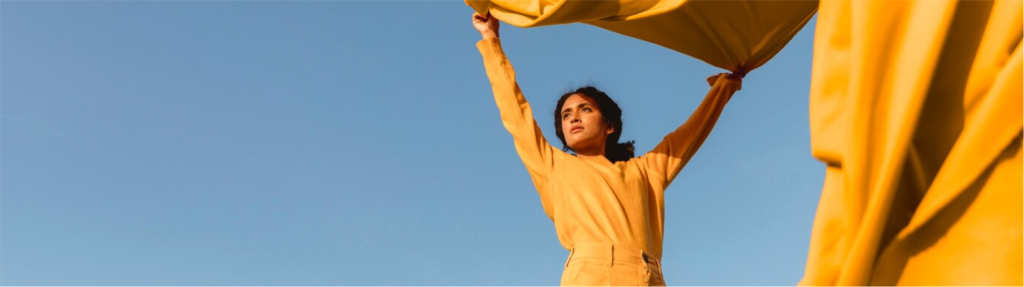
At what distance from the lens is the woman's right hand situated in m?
4.32

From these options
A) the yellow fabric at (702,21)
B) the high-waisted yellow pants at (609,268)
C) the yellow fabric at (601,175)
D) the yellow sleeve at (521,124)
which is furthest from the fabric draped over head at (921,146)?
the yellow sleeve at (521,124)

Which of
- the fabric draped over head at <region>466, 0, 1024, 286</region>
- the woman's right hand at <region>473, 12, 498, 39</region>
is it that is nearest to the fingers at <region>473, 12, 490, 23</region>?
the woman's right hand at <region>473, 12, 498, 39</region>

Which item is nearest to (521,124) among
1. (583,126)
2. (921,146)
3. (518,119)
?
(518,119)

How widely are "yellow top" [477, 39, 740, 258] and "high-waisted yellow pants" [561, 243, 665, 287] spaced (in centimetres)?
6

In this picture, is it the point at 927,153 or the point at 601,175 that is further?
the point at 601,175

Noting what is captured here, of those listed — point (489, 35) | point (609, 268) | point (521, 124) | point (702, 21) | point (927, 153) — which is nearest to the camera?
point (927, 153)

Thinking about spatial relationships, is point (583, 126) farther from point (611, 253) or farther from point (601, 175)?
point (611, 253)

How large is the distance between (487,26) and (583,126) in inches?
25.2

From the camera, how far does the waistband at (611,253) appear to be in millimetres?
3684

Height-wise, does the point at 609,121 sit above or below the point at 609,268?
above

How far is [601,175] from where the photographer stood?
4.07 meters

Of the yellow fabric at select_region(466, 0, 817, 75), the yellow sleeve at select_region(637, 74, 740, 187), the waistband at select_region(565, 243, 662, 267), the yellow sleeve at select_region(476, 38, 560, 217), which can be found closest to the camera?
the yellow fabric at select_region(466, 0, 817, 75)

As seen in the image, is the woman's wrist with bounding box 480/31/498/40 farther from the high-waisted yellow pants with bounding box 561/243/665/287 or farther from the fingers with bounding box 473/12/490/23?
the high-waisted yellow pants with bounding box 561/243/665/287

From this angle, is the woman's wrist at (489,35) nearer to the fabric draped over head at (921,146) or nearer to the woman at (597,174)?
the woman at (597,174)
